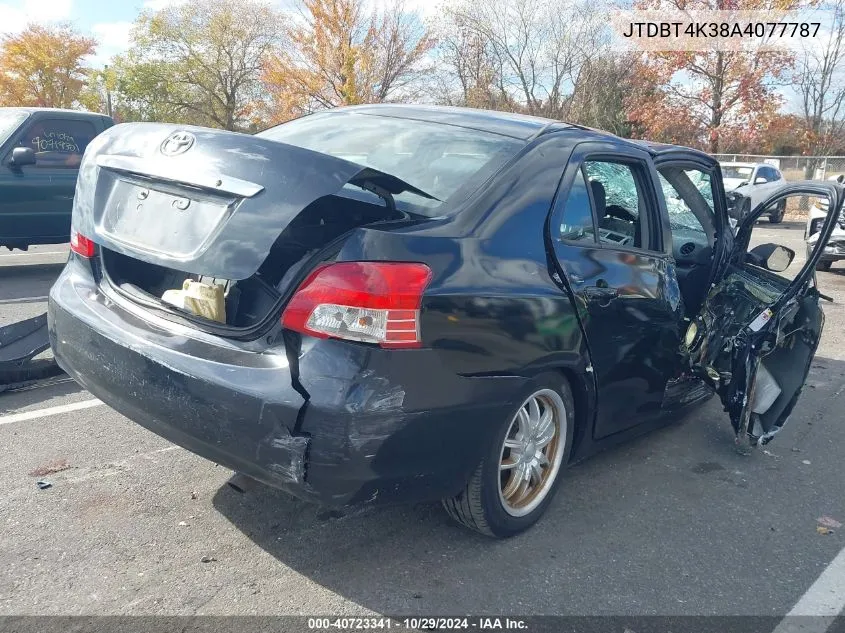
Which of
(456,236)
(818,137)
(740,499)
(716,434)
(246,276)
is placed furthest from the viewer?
(818,137)

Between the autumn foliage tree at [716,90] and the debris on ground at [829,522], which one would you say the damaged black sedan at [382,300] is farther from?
the autumn foliage tree at [716,90]

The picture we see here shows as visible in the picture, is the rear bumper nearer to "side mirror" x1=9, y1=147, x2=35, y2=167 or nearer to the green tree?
"side mirror" x1=9, y1=147, x2=35, y2=167

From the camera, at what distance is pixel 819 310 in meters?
4.30

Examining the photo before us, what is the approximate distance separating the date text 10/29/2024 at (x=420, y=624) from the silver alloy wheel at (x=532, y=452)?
522mm

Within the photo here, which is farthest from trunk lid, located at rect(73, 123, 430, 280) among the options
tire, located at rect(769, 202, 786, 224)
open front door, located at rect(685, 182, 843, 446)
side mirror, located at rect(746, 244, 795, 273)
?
tire, located at rect(769, 202, 786, 224)

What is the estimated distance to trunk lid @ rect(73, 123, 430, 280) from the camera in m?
2.43

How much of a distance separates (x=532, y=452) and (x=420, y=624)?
919 millimetres

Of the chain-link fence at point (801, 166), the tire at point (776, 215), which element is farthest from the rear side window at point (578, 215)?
the chain-link fence at point (801, 166)

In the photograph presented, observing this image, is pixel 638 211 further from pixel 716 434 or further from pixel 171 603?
pixel 171 603

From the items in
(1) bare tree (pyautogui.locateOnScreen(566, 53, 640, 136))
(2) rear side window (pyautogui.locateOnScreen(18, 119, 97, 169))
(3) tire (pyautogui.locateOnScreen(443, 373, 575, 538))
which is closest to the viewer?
(3) tire (pyautogui.locateOnScreen(443, 373, 575, 538))

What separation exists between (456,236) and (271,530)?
143 cm

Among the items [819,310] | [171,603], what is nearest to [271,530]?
[171,603]

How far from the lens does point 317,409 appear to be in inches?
92.9

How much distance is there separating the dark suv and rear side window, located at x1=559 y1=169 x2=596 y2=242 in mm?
7071
